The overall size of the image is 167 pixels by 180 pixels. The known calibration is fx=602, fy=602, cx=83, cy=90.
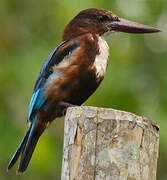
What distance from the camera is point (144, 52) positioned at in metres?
6.43

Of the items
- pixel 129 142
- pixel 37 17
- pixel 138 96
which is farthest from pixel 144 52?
pixel 129 142

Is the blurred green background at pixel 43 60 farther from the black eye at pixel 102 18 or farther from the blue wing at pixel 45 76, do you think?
the blue wing at pixel 45 76

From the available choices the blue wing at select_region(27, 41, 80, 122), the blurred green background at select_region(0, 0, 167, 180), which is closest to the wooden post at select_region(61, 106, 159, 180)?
the blue wing at select_region(27, 41, 80, 122)

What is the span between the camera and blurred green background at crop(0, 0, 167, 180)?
5605 millimetres

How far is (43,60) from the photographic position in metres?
5.79

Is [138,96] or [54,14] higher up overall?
[54,14]

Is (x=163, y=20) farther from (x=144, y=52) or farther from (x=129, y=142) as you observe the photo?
(x=129, y=142)

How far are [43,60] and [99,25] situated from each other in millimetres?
1078

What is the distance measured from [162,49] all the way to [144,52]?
0.77 feet

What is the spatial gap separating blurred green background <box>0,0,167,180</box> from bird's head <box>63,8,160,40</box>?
0.36 meters

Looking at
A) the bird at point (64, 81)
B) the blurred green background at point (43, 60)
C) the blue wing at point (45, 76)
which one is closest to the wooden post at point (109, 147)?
the bird at point (64, 81)

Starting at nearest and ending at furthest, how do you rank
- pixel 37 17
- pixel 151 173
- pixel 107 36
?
pixel 151 173 → pixel 107 36 → pixel 37 17

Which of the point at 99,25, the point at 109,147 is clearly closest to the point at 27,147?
the point at 99,25

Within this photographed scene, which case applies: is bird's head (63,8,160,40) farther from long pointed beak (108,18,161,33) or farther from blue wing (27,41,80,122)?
blue wing (27,41,80,122)
